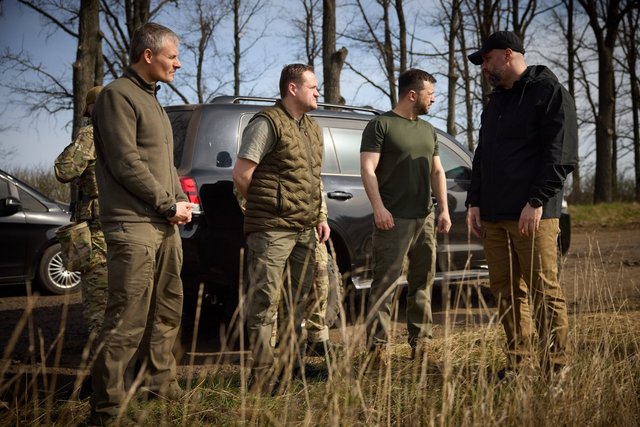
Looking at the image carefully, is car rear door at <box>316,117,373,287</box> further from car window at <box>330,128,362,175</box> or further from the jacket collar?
the jacket collar

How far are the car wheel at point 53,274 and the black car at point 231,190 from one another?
327 cm

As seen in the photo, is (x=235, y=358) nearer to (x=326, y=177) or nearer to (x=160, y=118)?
(x=326, y=177)

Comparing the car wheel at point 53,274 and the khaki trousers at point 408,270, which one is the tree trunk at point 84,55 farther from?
the khaki trousers at point 408,270

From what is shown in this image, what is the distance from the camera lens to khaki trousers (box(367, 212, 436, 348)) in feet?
14.9

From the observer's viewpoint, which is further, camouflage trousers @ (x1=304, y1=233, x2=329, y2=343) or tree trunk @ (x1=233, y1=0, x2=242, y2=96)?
tree trunk @ (x1=233, y1=0, x2=242, y2=96)

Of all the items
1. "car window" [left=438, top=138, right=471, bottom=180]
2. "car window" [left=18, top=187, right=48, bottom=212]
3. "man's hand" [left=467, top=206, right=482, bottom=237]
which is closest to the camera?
"man's hand" [left=467, top=206, right=482, bottom=237]

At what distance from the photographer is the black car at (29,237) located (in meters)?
8.05

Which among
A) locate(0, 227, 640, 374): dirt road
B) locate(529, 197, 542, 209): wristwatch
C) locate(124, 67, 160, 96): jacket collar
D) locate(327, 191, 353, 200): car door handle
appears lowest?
locate(0, 227, 640, 374): dirt road

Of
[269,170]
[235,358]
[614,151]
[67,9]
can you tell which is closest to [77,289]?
[235,358]

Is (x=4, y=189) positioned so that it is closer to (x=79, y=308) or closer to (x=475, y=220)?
(x=79, y=308)

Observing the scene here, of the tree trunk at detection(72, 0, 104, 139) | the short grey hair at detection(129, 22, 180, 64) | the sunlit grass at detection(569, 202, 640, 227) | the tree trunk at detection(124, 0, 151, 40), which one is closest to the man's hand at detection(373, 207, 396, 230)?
the short grey hair at detection(129, 22, 180, 64)

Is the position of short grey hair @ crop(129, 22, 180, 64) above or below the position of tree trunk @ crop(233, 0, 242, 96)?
below

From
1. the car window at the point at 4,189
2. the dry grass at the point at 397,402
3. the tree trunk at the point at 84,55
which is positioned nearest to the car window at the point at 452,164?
the dry grass at the point at 397,402

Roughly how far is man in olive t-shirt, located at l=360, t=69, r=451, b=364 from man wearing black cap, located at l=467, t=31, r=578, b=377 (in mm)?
511
